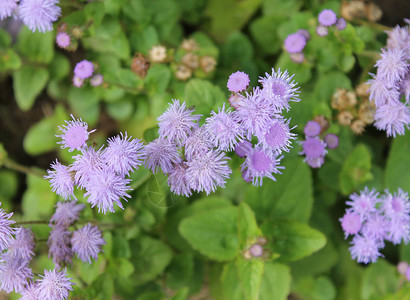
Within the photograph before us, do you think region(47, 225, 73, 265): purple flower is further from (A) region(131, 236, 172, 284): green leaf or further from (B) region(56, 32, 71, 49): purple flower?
(B) region(56, 32, 71, 49): purple flower

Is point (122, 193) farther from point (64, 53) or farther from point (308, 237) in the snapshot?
point (64, 53)

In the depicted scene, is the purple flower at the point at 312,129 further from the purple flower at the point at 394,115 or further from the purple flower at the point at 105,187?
the purple flower at the point at 105,187

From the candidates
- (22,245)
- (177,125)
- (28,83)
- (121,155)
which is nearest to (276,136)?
(177,125)

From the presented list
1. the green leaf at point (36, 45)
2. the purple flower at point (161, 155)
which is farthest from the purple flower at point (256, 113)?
Result: the green leaf at point (36, 45)

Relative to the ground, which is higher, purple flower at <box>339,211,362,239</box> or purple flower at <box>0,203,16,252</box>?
purple flower at <box>339,211,362,239</box>

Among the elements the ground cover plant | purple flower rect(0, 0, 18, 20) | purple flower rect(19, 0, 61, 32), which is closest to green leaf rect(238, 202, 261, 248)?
the ground cover plant

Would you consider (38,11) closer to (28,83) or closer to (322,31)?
(28,83)
